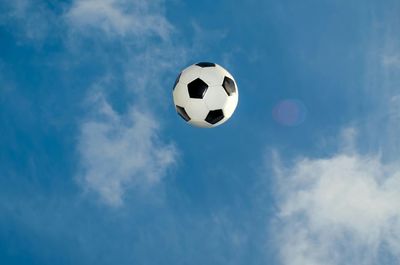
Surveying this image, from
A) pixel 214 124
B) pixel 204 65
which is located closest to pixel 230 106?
pixel 214 124

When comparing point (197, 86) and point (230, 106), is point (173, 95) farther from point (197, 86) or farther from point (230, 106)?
point (230, 106)

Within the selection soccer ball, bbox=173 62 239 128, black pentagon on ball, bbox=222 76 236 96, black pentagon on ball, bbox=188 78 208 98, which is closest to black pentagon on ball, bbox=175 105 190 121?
soccer ball, bbox=173 62 239 128

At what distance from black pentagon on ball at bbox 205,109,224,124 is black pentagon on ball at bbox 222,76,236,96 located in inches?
27.7

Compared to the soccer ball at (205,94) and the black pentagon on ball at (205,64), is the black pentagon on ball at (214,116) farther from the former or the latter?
the black pentagon on ball at (205,64)

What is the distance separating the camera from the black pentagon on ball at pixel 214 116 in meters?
11.6

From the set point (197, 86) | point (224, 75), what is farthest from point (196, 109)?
point (224, 75)

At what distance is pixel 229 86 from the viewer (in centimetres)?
1181

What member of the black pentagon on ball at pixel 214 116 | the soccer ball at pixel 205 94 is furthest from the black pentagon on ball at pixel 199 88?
the black pentagon on ball at pixel 214 116

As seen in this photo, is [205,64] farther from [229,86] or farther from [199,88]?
[229,86]

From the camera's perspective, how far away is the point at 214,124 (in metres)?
12.0

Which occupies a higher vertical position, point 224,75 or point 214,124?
point 224,75

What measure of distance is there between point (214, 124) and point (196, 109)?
0.84 metres

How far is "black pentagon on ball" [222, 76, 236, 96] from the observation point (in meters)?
11.7

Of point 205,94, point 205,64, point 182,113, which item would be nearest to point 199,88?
point 205,94
